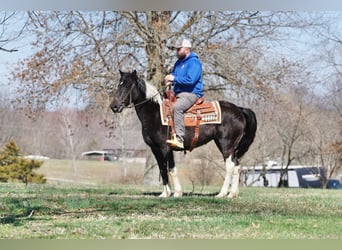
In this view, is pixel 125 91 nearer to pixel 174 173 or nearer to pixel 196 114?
pixel 196 114

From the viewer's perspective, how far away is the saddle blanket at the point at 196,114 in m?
6.01

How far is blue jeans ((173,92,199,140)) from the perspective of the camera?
5941 millimetres

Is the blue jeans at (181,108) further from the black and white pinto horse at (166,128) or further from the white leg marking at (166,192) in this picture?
the white leg marking at (166,192)

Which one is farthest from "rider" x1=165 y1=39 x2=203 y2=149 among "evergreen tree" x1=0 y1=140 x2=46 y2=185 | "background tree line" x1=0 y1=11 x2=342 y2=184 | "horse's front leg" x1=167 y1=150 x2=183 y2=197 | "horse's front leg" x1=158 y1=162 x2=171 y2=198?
"evergreen tree" x1=0 y1=140 x2=46 y2=185

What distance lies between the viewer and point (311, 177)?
11664mm

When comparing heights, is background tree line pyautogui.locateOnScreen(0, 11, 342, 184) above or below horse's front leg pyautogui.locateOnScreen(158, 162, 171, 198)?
above

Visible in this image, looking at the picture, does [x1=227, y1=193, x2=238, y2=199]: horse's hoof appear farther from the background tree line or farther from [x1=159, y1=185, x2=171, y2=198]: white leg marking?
the background tree line

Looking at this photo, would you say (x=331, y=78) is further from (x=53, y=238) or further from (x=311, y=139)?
(x=53, y=238)

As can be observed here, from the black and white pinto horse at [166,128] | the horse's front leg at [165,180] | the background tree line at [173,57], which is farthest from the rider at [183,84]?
the background tree line at [173,57]

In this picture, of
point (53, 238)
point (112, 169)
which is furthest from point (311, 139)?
point (53, 238)

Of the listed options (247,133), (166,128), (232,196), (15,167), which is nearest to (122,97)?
(166,128)

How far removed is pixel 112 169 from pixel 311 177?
376 centimetres

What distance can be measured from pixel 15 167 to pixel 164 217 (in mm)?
5666

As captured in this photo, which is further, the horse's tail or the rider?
the horse's tail
